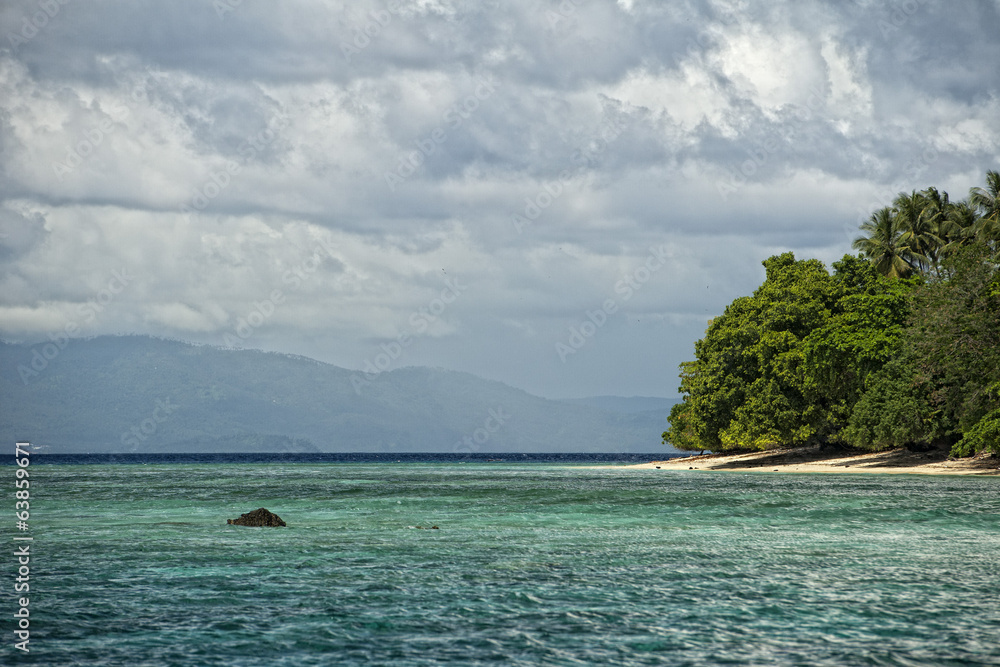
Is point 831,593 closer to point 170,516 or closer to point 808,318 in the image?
point 170,516

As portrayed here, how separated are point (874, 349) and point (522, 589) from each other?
58.0 m

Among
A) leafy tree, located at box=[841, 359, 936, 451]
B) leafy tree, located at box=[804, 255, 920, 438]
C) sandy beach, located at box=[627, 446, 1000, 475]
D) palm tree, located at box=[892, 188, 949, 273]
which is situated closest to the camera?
leafy tree, located at box=[841, 359, 936, 451]

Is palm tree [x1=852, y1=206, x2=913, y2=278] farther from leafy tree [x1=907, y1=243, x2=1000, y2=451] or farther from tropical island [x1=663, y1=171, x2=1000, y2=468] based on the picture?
leafy tree [x1=907, y1=243, x2=1000, y2=451]

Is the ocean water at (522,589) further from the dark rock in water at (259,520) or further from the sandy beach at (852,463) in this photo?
the sandy beach at (852,463)

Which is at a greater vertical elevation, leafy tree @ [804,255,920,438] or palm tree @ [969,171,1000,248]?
palm tree @ [969,171,1000,248]

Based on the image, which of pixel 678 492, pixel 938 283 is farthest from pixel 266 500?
pixel 938 283

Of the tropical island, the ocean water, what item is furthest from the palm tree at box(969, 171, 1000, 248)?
the ocean water

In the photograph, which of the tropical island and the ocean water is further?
the tropical island

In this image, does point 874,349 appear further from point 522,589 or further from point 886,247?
point 522,589

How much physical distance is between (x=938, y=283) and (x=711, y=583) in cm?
4855

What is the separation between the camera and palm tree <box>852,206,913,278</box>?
9231 centimetres

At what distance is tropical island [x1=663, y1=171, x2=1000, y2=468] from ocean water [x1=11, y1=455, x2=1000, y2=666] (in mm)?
25051

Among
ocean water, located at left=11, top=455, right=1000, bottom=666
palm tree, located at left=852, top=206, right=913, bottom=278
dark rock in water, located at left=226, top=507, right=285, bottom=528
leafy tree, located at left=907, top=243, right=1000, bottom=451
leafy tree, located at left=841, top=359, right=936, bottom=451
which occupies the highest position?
palm tree, located at left=852, top=206, right=913, bottom=278

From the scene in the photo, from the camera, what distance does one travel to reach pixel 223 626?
50.2 ft
